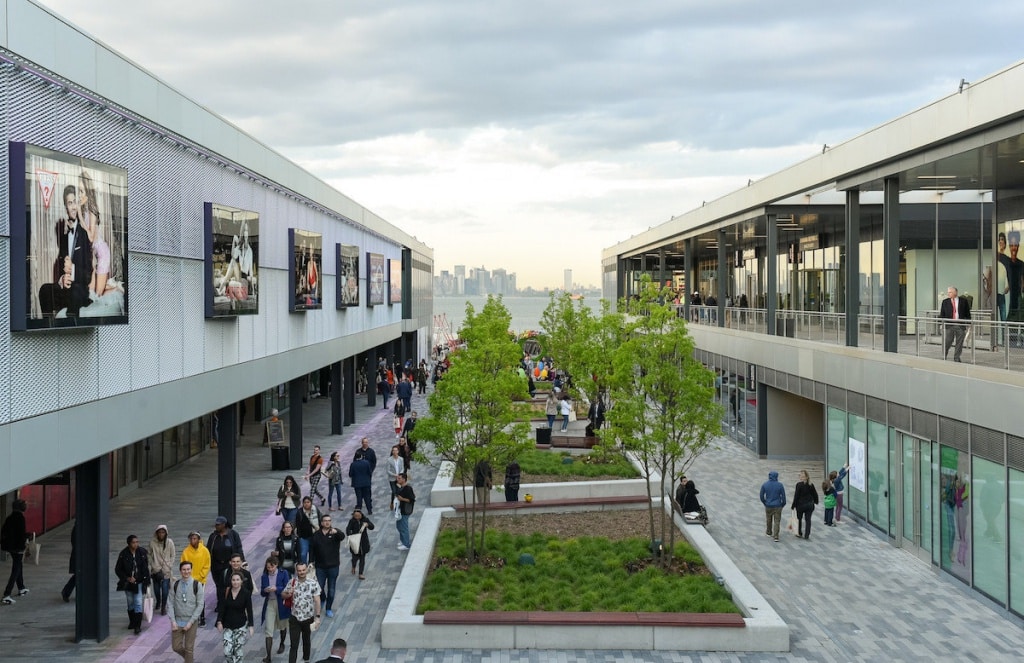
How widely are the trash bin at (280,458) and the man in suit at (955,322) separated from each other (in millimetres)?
18099

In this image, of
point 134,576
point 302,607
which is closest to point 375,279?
point 134,576

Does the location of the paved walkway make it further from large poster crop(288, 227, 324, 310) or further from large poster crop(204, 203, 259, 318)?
large poster crop(288, 227, 324, 310)

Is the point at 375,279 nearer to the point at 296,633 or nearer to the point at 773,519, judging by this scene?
the point at 773,519

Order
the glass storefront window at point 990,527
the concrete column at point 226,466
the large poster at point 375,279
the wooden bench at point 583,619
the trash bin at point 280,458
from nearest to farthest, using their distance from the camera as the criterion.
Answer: the wooden bench at point 583,619
the glass storefront window at point 990,527
the concrete column at point 226,466
the trash bin at point 280,458
the large poster at point 375,279

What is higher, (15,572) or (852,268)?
(852,268)

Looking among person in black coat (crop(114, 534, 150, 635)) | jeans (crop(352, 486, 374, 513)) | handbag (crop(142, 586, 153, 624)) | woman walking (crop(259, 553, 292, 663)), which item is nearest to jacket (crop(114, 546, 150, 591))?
person in black coat (crop(114, 534, 150, 635))

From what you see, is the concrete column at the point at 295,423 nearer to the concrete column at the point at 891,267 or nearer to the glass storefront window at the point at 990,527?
the concrete column at the point at 891,267

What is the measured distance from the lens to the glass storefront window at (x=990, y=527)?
14.4 m

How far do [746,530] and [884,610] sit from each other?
5.45 m

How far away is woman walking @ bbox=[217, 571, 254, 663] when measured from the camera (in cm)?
1112

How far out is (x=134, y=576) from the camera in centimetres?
1312

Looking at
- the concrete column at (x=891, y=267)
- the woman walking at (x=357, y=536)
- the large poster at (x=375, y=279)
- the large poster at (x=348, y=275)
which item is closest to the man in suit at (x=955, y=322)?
the concrete column at (x=891, y=267)

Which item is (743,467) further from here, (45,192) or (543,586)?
(45,192)

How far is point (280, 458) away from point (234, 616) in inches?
644
